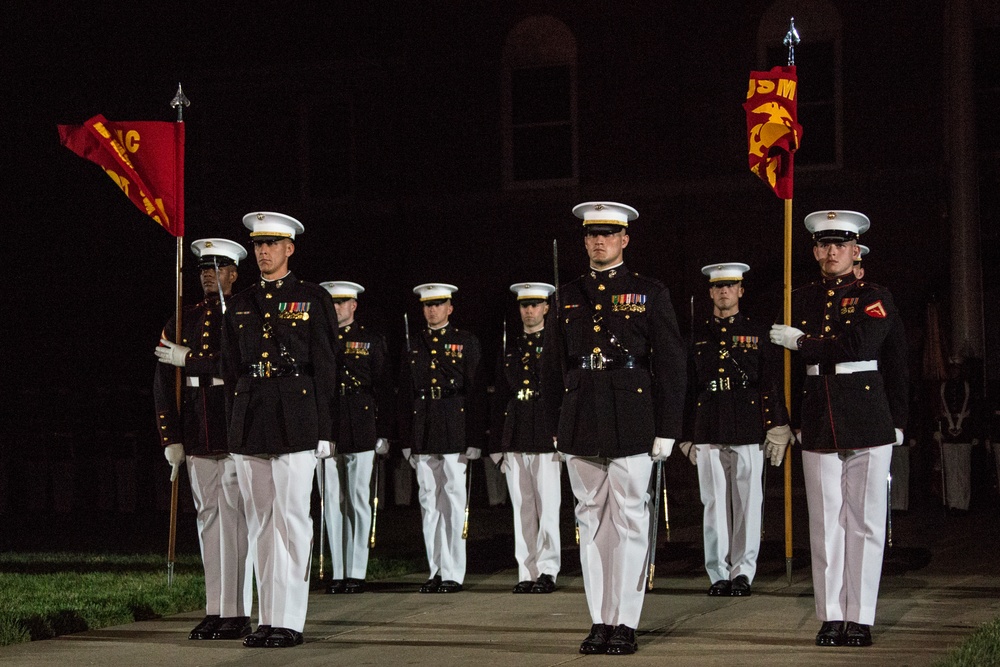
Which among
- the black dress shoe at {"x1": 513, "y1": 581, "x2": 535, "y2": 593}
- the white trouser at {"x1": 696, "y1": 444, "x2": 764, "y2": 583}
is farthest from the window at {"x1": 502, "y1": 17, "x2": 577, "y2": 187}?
the black dress shoe at {"x1": 513, "y1": 581, "x2": 535, "y2": 593}

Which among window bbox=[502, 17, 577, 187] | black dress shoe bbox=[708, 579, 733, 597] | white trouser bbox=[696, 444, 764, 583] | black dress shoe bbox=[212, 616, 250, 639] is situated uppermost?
window bbox=[502, 17, 577, 187]

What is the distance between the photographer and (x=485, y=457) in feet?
64.3

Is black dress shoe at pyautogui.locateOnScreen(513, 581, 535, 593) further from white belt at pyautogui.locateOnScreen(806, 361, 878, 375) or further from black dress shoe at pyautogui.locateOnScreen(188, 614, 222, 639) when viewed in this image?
white belt at pyautogui.locateOnScreen(806, 361, 878, 375)

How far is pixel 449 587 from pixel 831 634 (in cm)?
368

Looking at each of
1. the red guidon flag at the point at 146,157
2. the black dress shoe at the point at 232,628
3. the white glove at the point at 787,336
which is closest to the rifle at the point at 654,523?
the white glove at the point at 787,336

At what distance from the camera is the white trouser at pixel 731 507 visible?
10648 mm

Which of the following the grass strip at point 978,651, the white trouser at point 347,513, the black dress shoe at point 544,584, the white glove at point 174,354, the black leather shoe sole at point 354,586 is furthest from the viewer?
the white trouser at point 347,513

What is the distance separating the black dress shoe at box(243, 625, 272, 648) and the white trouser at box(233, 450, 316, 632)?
0.13 ft

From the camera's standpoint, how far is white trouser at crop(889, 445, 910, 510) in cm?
1691

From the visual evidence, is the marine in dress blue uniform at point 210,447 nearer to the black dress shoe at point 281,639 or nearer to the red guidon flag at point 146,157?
the black dress shoe at point 281,639

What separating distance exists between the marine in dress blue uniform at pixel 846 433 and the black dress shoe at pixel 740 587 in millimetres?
2089

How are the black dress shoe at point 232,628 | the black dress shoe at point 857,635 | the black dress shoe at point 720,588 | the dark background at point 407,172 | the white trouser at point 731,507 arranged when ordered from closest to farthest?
the black dress shoe at point 857,635, the black dress shoe at point 232,628, the black dress shoe at point 720,588, the white trouser at point 731,507, the dark background at point 407,172

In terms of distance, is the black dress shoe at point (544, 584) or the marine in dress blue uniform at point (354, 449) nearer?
the black dress shoe at point (544, 584)

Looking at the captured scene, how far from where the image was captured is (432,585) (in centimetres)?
1108
